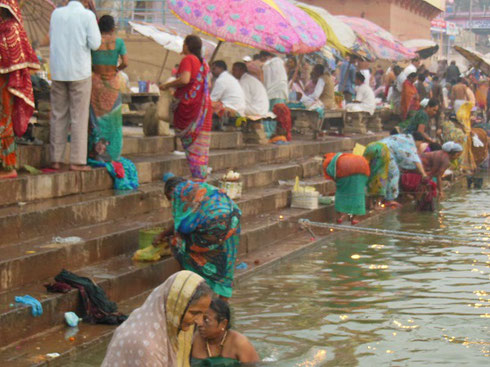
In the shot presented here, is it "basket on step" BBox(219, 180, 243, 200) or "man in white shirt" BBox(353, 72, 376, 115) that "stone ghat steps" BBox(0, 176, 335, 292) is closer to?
"basket on step" BBox(219, 180, 243, 200)

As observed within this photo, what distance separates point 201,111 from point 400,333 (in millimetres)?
3779

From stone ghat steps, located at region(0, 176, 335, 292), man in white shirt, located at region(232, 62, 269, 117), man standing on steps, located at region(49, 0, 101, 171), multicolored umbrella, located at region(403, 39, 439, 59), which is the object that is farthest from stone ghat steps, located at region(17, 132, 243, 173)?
multicolored umbrella, located at region(403, 39, 439, 59)

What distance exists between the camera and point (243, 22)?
1242cm

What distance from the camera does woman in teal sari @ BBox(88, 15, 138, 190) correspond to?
9.21 metres

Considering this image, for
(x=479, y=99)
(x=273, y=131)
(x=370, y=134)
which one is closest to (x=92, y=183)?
(x=273, y=131)

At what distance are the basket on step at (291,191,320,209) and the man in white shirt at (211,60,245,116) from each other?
2129 mm

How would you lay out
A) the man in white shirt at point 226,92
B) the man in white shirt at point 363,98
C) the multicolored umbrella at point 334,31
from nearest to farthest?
1. the man in white shirt at point 226,92
2. the multicolored umbrella at point 334,31
3. the man in white shirt at point 363,98

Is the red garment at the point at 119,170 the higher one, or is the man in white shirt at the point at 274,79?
the man in white shirt at the point at 274,79

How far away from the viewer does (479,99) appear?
26.0 meters

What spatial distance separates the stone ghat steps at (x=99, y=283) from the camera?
6062 mm

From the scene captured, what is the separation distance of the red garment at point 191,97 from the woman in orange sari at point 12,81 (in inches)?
73.4

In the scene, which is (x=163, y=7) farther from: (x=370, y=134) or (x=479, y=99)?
(x=479, y=99)

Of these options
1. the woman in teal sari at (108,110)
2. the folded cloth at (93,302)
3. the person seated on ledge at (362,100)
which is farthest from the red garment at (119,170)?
the person seated on ledge at (362,100)

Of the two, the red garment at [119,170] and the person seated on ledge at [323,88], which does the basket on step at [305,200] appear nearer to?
the red garment at [119,170]
